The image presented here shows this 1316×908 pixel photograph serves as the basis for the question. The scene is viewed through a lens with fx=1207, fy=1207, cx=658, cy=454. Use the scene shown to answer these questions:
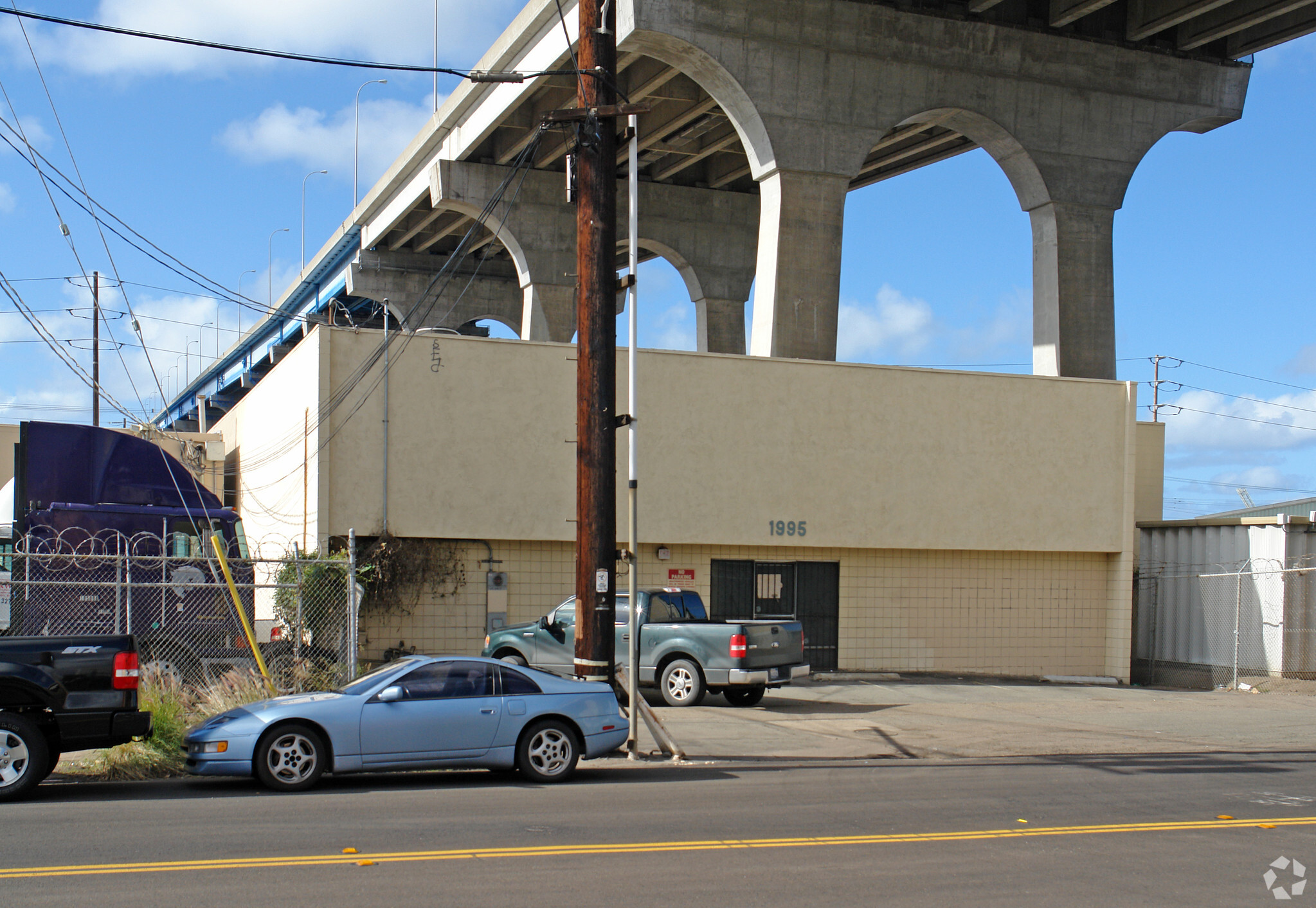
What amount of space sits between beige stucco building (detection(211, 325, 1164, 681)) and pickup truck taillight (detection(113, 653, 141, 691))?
33.4 ft

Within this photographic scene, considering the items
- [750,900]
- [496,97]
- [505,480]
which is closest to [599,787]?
[750,900]

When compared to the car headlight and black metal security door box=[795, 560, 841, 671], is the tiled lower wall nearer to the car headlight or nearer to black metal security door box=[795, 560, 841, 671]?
black metal security door box=[795, 560, 841, 671]

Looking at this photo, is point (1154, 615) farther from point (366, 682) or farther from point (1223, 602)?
point (366, 682)

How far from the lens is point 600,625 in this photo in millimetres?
13430

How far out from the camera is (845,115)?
1096 inches

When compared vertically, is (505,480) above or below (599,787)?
above

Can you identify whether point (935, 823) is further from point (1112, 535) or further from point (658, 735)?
point (1112, 535)

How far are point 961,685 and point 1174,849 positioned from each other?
13904mm

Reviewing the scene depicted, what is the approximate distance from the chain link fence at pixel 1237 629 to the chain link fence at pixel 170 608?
17.8 m

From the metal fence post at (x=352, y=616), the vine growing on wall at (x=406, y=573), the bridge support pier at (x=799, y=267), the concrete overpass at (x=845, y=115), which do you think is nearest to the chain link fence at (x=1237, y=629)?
the concrete overpass at (x=845, y=115)

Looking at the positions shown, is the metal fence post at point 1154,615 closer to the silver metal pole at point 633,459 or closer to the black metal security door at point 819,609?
the black metal security door at point 819,609

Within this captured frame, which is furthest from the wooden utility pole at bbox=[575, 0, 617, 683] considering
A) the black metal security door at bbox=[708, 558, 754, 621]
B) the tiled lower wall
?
the black metal security door at bbox=[708, 558, 754, 621]

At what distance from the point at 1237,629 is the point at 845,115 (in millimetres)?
13938

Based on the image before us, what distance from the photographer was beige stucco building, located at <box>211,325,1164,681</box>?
21.5 metres
